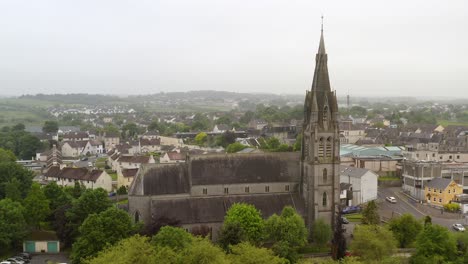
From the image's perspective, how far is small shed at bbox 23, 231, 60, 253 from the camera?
5003 centimetres

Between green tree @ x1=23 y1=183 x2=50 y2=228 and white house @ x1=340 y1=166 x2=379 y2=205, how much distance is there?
4129 centimetres

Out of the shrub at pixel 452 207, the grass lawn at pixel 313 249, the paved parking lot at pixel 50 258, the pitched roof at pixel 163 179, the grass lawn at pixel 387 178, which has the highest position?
the pitched roof at pixel 163 179

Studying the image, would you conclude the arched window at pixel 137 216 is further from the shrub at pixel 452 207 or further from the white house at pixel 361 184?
the shrub at pixel 452 207

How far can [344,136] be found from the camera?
13750 centimetres

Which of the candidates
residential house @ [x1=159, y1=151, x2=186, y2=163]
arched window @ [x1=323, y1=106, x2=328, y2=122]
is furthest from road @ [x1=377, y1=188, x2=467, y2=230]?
residential house @ [x1=159, y1=151, x2=186, y2=163]

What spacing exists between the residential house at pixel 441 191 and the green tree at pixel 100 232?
46837mm

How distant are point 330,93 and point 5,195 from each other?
44.6 metres

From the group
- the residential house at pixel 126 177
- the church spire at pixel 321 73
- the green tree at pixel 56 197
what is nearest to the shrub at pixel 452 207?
the church spire at pixel 321 73

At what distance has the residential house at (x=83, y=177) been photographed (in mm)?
75875

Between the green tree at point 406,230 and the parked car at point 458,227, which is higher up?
the green tree at point 406,230

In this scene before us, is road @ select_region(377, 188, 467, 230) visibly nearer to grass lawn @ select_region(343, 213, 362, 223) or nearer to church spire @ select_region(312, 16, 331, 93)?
grass lawn @ select_region(343, 213, 362, 223)

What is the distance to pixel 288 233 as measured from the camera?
44031 millimetres

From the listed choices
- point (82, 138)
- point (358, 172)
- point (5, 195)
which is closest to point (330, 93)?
point (358, 172)

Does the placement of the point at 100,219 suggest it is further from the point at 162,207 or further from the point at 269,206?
the point at 269,206
